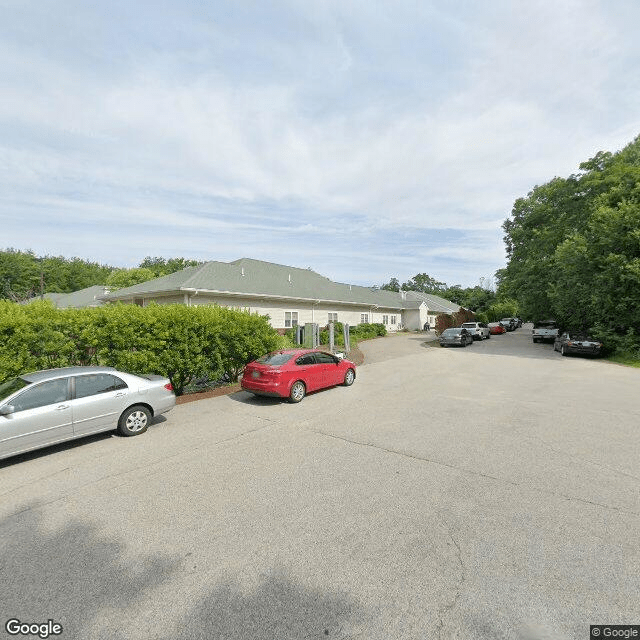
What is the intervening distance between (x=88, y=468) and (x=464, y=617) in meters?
5.70

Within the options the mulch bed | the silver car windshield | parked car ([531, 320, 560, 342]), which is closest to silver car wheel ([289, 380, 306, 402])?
the mulch bed

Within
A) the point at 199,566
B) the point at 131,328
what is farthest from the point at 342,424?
the point at 131,328

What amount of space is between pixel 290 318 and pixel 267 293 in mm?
3247

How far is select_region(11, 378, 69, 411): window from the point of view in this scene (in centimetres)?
571

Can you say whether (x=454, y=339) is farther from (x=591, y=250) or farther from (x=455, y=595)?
(x=455, y=595)

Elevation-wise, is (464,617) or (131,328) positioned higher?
(131,328)

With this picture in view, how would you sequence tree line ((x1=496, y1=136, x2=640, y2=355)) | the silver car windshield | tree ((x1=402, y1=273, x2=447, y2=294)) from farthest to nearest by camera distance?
tree ((x1=402, y1=273, x2=447, y2=294))
tree line ((x1=496, y1=136, x2=640, y2=355))
the silver car windshield

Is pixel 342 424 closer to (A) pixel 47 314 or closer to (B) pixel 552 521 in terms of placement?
(B) pixel 552 521

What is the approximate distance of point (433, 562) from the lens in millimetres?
3195

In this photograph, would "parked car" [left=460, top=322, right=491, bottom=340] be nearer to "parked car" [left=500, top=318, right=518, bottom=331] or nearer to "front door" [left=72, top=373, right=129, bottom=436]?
"parked car" [left=500, top=318, right=518, bottom=331]

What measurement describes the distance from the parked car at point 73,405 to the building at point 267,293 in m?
8.68

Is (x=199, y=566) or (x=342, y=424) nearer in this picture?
(x=199, y=566)

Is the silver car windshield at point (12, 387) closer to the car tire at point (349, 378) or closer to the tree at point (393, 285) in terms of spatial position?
the car tire at point (349, 378)

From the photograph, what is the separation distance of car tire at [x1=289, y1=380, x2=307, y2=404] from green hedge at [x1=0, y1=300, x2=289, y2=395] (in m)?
2.90
